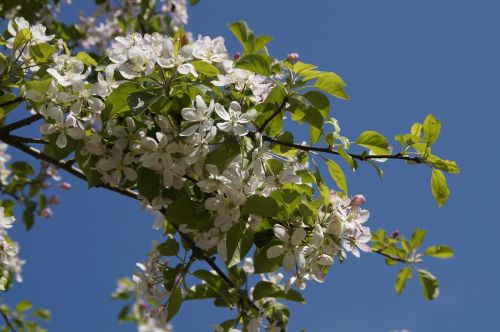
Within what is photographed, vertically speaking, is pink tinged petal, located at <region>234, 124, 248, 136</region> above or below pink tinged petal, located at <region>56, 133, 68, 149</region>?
below

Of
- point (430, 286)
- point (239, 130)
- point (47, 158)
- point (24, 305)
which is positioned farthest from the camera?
point (24, 305)

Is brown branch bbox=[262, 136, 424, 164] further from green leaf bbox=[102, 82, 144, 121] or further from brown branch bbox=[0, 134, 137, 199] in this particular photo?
brown branch bbox=[0, 134, 137, 199]

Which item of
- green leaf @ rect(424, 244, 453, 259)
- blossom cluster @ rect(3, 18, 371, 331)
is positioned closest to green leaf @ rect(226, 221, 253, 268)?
blossom cluster @ rect(3, 18, 371, 331)

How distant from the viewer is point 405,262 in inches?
104

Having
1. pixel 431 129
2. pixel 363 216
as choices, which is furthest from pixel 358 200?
pixel 431 129

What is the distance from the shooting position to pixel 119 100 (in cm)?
146

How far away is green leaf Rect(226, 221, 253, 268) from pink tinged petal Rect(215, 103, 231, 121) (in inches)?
10.9

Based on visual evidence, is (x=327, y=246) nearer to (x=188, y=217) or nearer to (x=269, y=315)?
(x=188, y=217)

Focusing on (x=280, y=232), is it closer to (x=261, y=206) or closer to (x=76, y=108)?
(x=261, y=206)

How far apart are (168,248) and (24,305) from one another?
2645 mm

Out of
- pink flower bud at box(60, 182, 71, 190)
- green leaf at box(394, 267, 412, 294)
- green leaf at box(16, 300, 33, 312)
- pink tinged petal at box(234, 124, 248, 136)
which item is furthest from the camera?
pink flower bud at box(60, 182, 71, 190)

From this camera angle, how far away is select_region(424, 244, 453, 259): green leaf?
2684 mm

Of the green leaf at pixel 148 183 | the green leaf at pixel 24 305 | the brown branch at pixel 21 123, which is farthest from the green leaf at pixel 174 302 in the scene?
the green leaf at pixel 24 305

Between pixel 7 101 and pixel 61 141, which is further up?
pixel 7 101
